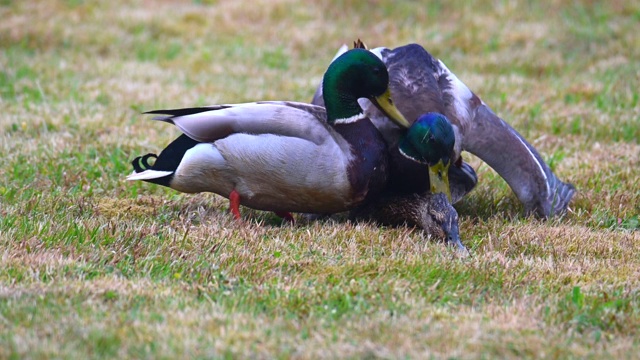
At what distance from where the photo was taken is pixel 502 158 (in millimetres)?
5473

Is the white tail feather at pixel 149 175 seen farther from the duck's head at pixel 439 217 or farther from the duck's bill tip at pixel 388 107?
the duck's head at pixel 439 217

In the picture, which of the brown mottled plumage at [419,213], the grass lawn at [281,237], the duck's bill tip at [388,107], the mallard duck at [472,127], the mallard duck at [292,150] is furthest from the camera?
the mallard duck at [472,127]

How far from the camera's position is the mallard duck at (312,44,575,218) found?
5273mm

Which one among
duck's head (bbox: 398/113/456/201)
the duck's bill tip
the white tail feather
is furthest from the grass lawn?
the duck's bill tip

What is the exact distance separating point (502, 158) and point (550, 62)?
4.27 m

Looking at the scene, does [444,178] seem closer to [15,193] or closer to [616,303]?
[616,303]

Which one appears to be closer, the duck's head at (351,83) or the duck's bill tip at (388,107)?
the duck's head at (351,83)

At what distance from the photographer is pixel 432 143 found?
186 inches

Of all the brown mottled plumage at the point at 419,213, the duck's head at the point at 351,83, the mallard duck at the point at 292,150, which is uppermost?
the duck's head at the point at 351,83

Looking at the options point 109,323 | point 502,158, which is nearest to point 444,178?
point 502,158

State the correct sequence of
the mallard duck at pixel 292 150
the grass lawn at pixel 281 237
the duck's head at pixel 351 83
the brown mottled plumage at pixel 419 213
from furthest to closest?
the duck's head at pixel 351 83 → the brown mottled plumage at pixel 419 213 → the mallard duck at pixel 292 150 → the grass lawn at pixel 281 237

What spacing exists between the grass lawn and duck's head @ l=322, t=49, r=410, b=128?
58 centimetres

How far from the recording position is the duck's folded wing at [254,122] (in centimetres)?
461

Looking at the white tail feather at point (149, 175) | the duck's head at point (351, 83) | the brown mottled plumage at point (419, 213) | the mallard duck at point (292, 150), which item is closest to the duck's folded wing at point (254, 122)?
the mallard duck at point (292, 150)
